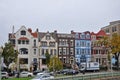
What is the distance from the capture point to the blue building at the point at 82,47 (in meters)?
100

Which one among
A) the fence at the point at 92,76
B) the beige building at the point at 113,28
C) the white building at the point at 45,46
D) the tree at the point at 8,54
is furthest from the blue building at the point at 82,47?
the fence at the point at 92,76

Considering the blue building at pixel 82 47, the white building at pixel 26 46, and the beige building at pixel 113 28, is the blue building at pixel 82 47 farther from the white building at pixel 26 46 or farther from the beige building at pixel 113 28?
the white building at pixel 26 46

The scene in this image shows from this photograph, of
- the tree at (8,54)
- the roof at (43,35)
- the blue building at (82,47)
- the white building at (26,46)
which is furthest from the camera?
the blue building at (82,47)

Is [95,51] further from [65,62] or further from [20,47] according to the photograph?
[20,47]

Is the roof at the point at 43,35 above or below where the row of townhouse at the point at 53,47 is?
above

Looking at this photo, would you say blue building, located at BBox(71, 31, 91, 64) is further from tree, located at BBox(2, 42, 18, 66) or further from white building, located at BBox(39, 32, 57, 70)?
tree, located at BBox(2, 42, 18, 66)

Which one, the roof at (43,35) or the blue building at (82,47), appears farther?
the blue building at (82,47)

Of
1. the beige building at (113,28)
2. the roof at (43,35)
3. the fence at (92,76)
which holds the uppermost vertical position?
the beige building at (113,28)

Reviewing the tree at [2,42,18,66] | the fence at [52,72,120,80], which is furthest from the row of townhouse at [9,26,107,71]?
the fence at [52,72,120,80]

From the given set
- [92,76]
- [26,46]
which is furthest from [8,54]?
[92,76]

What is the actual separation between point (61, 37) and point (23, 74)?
27.4m

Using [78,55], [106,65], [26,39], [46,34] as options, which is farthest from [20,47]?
[106,65]

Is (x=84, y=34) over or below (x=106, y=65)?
over

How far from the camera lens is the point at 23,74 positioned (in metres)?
72.6
